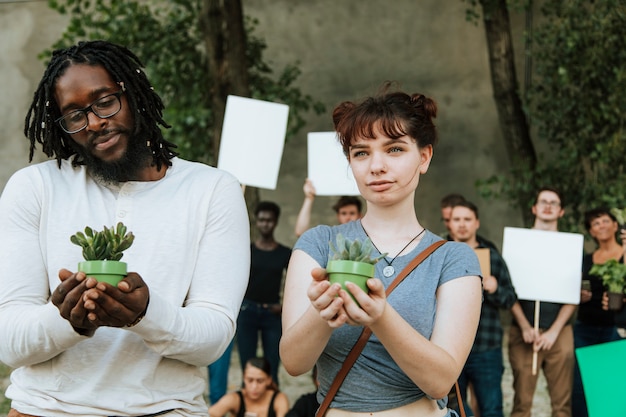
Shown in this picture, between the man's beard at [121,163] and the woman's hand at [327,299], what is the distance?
724mm

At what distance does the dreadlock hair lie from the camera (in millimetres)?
2510

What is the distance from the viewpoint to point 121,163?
2.44 metres

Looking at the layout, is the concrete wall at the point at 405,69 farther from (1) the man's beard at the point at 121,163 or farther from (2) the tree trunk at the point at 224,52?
(1) the man's beard at the point at 121,163

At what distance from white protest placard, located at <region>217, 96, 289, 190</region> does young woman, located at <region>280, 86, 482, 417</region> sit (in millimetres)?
3223

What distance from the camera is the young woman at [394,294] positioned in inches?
85.9

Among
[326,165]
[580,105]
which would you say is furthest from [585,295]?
[580,105]

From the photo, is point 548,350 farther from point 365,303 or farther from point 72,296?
point 72,296

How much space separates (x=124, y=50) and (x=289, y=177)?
10.2m

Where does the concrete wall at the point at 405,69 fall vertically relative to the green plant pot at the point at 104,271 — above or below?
above

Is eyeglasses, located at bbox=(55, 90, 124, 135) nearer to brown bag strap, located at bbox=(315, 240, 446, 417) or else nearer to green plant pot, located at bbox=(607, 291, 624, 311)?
brown bag strap, located at bbox=(315, 240, 446, 417)

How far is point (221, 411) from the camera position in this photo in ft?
22.3

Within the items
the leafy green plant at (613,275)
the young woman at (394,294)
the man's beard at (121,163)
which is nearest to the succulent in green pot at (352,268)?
the young woman at (394,294)

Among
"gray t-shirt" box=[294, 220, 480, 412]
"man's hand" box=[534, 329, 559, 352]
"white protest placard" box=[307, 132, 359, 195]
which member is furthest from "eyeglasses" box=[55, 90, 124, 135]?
"man's hand" box=[534, 329, 559, 352]

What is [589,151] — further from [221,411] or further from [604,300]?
[221,411]
